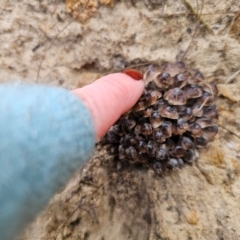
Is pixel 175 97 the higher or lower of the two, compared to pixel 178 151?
higher

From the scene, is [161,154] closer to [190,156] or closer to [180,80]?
[190,156]

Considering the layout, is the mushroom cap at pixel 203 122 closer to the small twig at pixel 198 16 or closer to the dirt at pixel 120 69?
the dirt at pixel 120 69

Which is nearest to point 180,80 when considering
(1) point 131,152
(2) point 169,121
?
(2) point 169,121

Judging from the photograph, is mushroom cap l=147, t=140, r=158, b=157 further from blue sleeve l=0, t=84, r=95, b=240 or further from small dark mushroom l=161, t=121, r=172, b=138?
blue sleeve l=0, t=84, r=95, b=240

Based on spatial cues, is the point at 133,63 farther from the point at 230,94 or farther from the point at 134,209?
the point at 134,209

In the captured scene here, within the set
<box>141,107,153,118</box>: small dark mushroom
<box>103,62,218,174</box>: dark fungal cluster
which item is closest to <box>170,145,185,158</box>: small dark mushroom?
<box>103,62,218,174</box>: dark fungal cluster

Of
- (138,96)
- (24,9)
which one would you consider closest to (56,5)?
(24,9)
